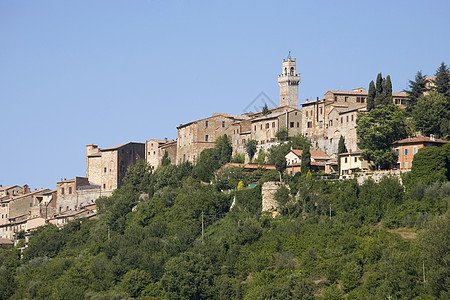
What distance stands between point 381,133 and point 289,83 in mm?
38902

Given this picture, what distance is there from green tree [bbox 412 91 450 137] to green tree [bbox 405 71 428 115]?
329cm

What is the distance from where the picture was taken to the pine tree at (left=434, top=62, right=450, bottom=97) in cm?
8294

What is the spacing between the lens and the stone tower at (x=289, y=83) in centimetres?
11281

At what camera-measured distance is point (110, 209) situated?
91.8 m

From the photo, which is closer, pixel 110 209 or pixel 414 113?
pixel 414 113

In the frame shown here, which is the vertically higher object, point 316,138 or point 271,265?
point 316,138

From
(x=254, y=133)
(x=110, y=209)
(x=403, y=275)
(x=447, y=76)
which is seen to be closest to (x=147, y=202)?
(x=110, y=209)

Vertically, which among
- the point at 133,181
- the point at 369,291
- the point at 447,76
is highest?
the point at 447,76

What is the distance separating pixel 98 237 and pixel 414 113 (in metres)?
29.0

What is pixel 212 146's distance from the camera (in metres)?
100

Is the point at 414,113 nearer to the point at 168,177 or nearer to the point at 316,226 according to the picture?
the point at 316,226

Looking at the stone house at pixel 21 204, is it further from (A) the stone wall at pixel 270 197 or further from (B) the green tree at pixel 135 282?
(A) the stone wall at pixel 270 197

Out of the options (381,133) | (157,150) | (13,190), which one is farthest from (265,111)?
(13,190)

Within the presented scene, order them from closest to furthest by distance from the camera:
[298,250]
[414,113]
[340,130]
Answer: [298,250]
[414,113]
[340,130]
